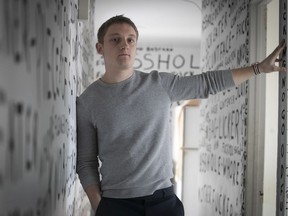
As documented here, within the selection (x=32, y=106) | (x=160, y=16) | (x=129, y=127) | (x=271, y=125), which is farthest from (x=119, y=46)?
(x=160, y=16)

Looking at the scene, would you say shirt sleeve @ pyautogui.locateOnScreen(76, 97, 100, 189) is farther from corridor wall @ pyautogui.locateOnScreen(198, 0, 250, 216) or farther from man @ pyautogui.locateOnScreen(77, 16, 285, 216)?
corridor wall @ pyautogui.locateOnScreen(198, 0, 250, 216)

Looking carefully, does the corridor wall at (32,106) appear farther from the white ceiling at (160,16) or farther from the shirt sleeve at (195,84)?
the white ceiling at (160,16)

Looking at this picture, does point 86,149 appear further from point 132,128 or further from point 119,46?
point 119,46

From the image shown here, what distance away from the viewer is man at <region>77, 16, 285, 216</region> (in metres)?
1.11

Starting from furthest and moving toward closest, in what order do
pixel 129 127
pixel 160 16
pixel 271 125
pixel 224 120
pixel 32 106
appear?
pixel 160 16 < pixel 224 120 < pixel 271 125 < pixel 129 127 < pixel 32 106

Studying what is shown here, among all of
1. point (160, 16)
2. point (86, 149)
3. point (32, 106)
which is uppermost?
point (160, 16)

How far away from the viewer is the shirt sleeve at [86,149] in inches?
47.2

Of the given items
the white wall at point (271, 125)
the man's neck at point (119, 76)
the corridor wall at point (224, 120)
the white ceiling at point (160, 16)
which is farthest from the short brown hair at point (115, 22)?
the white ceiling at point (160, 16)

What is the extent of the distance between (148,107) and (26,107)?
0.57 m

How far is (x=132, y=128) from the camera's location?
1132 mm

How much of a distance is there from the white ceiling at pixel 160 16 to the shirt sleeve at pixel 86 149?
206cm

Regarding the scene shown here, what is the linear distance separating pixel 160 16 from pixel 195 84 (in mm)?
2427

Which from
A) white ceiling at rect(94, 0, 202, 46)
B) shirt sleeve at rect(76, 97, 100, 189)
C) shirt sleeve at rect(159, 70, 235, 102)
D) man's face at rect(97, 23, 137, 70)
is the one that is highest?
white ceiling at rect(94, 0, 202, 46)

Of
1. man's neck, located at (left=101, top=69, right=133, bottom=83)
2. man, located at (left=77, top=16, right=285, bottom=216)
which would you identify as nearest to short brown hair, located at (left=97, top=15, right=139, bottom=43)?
man, located at (left=77, top=16, right=285, bottom=216)
